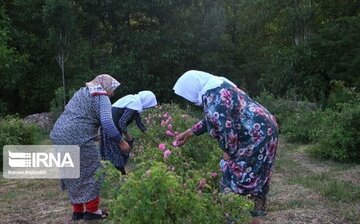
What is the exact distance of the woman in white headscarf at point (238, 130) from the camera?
314cm

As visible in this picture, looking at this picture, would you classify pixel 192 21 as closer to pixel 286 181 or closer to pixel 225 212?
pixel 286 181

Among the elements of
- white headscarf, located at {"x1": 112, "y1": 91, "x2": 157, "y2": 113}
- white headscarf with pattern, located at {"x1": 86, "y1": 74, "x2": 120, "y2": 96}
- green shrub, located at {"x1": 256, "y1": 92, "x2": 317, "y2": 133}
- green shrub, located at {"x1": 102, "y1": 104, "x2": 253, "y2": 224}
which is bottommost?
green shrub, located at {"x1": 256, "y1": 92, "x2": 317, "y2": 133}

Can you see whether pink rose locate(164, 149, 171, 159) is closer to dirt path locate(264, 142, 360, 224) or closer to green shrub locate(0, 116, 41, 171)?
dirt path locate(264, 142, 360, 224)

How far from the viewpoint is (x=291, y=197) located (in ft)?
17.9

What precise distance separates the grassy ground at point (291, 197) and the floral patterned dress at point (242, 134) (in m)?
1.47

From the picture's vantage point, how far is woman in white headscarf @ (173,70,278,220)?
10.3 feet

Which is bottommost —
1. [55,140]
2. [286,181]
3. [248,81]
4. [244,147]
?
[248,81]

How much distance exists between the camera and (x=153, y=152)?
156 inches

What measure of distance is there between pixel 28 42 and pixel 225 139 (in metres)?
16.0

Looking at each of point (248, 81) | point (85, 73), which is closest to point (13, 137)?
point (85, 73)

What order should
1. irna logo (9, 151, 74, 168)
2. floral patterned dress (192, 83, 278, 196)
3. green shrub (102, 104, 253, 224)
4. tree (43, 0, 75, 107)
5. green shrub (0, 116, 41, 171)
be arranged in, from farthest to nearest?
tree (43, 0, 75, 107)
green shrub (0, 116, 41, 171)
irna logo (9, 151, 74, 168)
floral patterned dress (192, 83, 278, 196)
green shrub (102, 104, 253, 224)

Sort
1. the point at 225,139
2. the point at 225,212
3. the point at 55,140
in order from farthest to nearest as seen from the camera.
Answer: the point at 55,140, the point at 225,139, the point at 225,212

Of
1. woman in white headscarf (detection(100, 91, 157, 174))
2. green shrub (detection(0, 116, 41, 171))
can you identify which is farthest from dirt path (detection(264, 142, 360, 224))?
green shrub (detection(0, 116, 41, 171))

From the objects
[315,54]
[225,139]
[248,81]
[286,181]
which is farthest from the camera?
[248,81]
